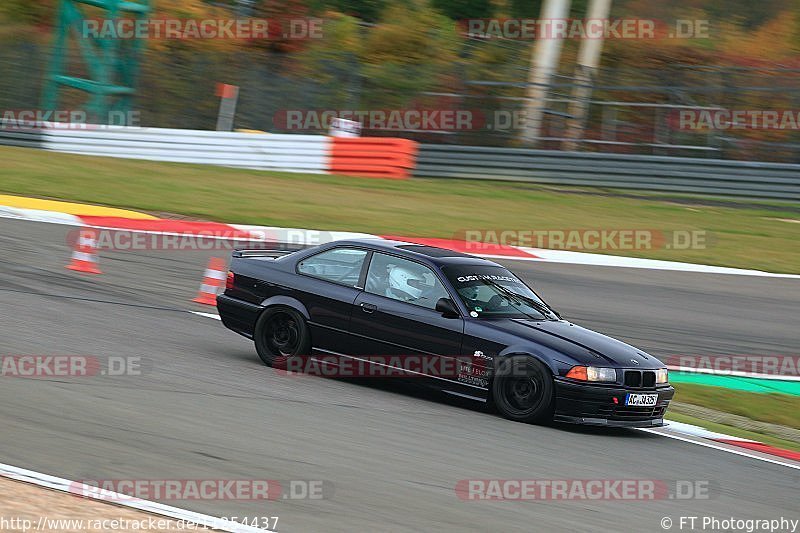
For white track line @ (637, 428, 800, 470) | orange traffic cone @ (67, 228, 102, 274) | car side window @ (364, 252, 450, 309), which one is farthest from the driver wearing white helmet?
orange traffic cone @ (67, 228, 102, 274)

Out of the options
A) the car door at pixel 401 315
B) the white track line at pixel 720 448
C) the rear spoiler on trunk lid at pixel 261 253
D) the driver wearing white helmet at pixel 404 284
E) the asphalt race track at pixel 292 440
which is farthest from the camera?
the rear spoiler on trunk lid at pixel 261 253

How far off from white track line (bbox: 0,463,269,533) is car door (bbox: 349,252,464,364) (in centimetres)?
377

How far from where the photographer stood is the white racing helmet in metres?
9.46

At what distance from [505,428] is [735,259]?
36.9 feet

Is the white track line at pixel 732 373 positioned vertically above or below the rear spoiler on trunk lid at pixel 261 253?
below

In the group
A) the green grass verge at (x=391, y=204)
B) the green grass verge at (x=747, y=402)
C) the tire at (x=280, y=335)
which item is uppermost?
the green grass verge at (x=391, y=204)

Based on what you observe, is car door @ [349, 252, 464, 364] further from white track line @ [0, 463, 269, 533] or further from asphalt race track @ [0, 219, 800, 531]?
white track line @ [0, 463, 269, 533]

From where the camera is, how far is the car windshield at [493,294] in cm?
932

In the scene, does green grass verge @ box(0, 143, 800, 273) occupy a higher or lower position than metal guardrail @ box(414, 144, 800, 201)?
lower

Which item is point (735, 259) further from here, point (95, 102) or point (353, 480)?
point (95, 102)

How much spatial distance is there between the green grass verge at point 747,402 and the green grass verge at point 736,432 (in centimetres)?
70

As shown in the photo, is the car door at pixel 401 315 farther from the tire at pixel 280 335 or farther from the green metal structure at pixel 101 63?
the green metal structure at pixel 101 63

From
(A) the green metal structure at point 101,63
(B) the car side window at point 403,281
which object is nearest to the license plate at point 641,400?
(B) the car side window at point 403,281

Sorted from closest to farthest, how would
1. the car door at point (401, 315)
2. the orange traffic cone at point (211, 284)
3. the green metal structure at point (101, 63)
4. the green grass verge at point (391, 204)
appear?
the car door at point (401, 315)
the orange traffic cone at point (211, 284)
the green grass verge at point (391, 204)
the green metal structure at point (101, 63)
